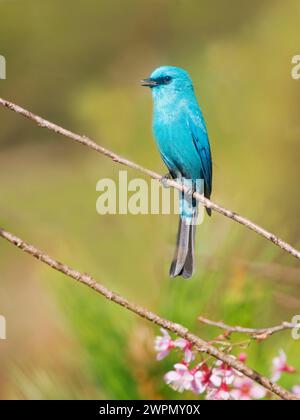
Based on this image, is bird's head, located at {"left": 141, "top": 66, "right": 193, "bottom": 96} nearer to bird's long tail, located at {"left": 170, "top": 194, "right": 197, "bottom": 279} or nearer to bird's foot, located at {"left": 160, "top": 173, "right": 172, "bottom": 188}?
bird's foot, located at {"left": 160, "top": 173, "right": 172, "bottom": 188}

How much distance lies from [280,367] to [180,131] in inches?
81.2

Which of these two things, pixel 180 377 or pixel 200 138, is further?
pixel 200 138

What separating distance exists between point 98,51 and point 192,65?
1435mm

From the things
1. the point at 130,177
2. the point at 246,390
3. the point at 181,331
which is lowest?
the point at 181,331

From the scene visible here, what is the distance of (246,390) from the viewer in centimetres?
249

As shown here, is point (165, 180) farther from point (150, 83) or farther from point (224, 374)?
point (224, 374)

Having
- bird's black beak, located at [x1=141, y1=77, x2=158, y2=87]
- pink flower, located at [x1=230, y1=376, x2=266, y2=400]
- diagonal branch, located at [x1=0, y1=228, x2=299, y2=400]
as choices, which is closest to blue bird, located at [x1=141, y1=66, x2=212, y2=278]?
bird's black beak, located at [x1=141, y1=77, x2=158, y2=87]

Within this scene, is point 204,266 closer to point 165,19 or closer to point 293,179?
point 293,179

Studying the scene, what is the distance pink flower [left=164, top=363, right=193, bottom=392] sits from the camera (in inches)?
89.4

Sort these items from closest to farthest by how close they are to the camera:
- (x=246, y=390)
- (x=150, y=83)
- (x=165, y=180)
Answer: (x=246, y=390), (x=165, y=180), (x=150, y=83)

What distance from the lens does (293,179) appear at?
4.98 meters

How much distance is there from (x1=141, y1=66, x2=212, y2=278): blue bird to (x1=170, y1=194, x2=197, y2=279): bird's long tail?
2.0 inches

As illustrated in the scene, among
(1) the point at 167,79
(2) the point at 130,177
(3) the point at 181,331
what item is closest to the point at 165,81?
(1) the point at 167,79

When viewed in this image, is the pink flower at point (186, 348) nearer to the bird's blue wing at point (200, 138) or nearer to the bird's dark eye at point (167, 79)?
the bird's blue wing at point (200, 138)
